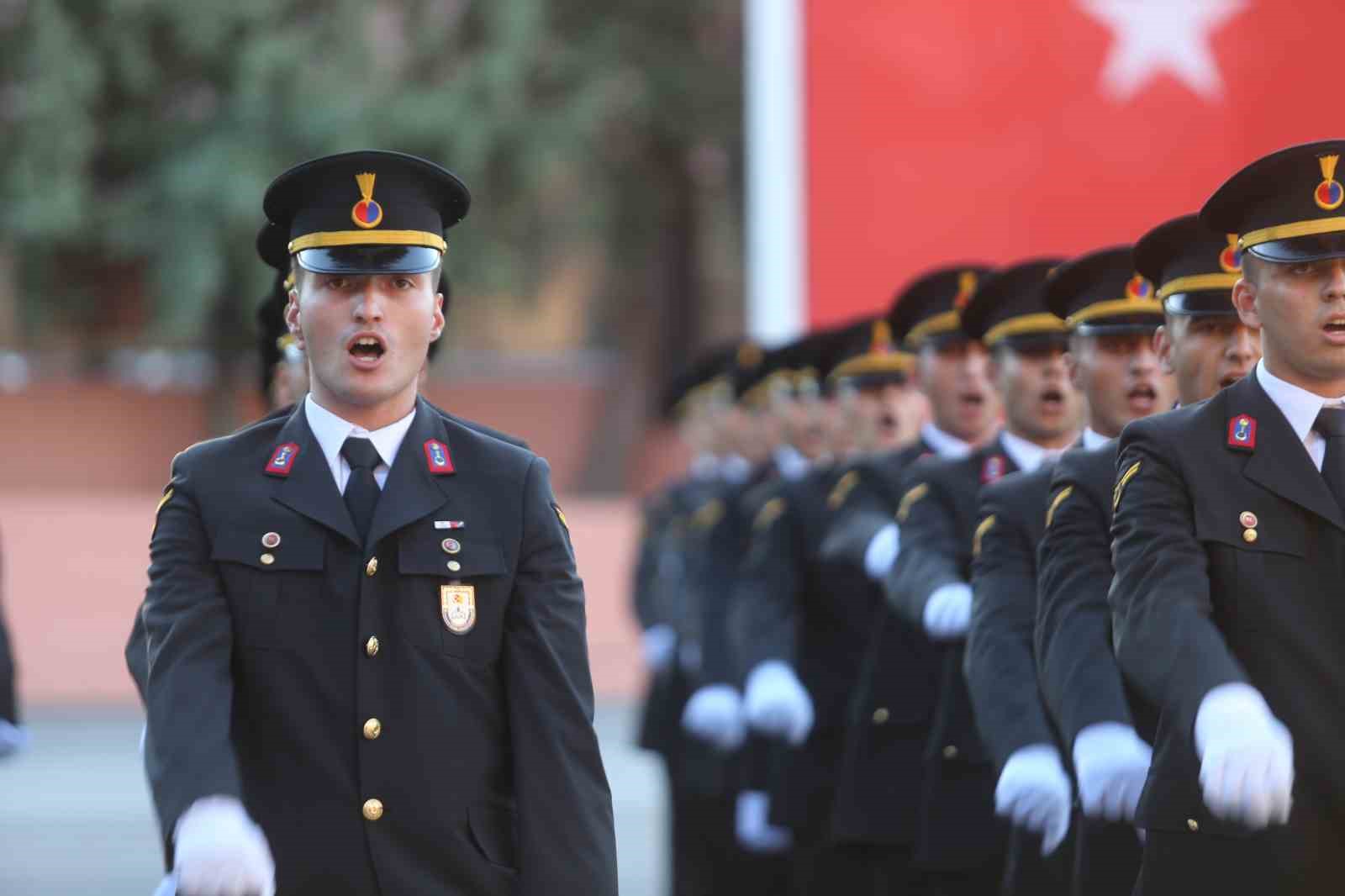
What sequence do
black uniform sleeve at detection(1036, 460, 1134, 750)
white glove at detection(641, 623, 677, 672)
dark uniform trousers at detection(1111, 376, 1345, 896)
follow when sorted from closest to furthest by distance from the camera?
dark uniform trousers at detection(1111, 376, 1345, 896), black uniform sleeve at detection(1036, 460, 1134, 750), white glove at detection(641, 623, 677, 672)

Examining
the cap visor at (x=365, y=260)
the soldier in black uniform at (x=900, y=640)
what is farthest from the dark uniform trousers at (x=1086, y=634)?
the cap visor at (x=365, y=260)

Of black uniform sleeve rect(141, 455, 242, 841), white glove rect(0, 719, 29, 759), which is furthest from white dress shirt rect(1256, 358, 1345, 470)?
white glove rect(0, 719, 29, 759)

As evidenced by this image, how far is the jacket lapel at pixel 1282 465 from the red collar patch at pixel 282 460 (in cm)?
151

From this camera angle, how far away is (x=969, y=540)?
587 cm

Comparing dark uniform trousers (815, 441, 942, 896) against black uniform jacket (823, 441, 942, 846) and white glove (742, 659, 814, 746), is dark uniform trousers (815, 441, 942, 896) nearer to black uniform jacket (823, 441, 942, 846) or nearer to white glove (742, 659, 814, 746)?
black uniform jacket (823, 441, 942, 846)

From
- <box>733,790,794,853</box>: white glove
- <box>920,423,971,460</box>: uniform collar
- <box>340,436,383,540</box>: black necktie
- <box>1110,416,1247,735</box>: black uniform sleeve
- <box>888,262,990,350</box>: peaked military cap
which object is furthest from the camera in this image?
<box>733,790,794,853</box>: white glove

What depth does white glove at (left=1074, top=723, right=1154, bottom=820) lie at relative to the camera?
13.6 ft

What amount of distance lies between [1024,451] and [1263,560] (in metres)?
2.12

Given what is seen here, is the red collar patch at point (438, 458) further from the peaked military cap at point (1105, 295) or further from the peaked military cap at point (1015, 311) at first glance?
the peaked military cap at point (1015, 311)

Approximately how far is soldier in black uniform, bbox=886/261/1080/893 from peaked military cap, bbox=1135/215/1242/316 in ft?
3.22

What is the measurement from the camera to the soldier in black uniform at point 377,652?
12.1ft

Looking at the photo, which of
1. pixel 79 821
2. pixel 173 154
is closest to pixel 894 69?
pixel 79 821

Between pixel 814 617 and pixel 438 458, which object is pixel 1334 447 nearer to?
pixel 438 458

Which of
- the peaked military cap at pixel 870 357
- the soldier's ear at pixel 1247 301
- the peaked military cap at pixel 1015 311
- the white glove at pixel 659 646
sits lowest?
the white glove at pixel 659 646
